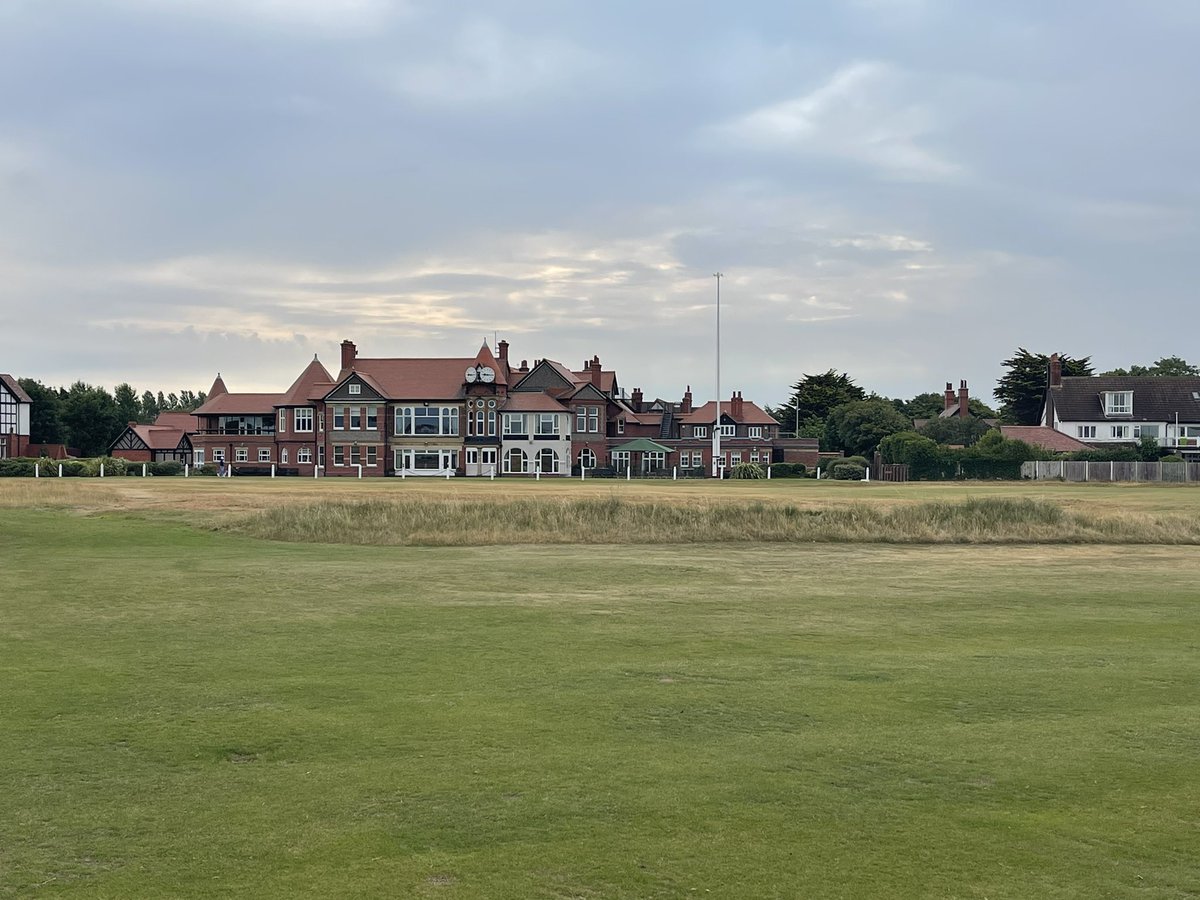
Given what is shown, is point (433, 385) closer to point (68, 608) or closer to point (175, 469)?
point (175, 469)

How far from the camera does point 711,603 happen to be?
19.4 metres

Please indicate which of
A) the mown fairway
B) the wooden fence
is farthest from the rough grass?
the wooden fence

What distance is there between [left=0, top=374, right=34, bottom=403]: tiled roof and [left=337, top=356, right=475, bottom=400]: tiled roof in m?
33.1

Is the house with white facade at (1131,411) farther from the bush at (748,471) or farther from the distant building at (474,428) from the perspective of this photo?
the bush at (748,471)

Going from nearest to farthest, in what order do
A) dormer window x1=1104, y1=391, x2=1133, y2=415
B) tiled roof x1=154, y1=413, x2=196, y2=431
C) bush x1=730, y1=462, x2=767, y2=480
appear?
bush x1=730, y1=462, x2=767, y2=480, dormer window x1=1104, y1=391, x2=1133, y2=415, tiled roof x1=154, y1=413, x2=196, y2=431

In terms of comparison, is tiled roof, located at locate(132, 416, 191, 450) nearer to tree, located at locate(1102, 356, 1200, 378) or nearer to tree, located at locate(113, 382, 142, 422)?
tree, located at locate(113, 382, 142, 422)

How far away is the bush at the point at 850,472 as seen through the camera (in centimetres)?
8544

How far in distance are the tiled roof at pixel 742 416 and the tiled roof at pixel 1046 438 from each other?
19.8 m

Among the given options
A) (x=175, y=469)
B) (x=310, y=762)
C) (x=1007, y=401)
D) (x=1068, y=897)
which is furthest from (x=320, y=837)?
(x=1007, y=401)

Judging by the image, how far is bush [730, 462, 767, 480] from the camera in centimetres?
8894

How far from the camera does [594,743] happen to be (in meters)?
9.82

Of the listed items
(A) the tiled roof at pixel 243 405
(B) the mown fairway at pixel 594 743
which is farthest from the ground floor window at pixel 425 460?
(B) the mown fairway at pixel 594 743

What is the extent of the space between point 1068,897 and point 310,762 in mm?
5559

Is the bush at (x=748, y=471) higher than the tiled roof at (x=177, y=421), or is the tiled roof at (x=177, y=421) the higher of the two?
the tiled roof at (x=177, y=421)
